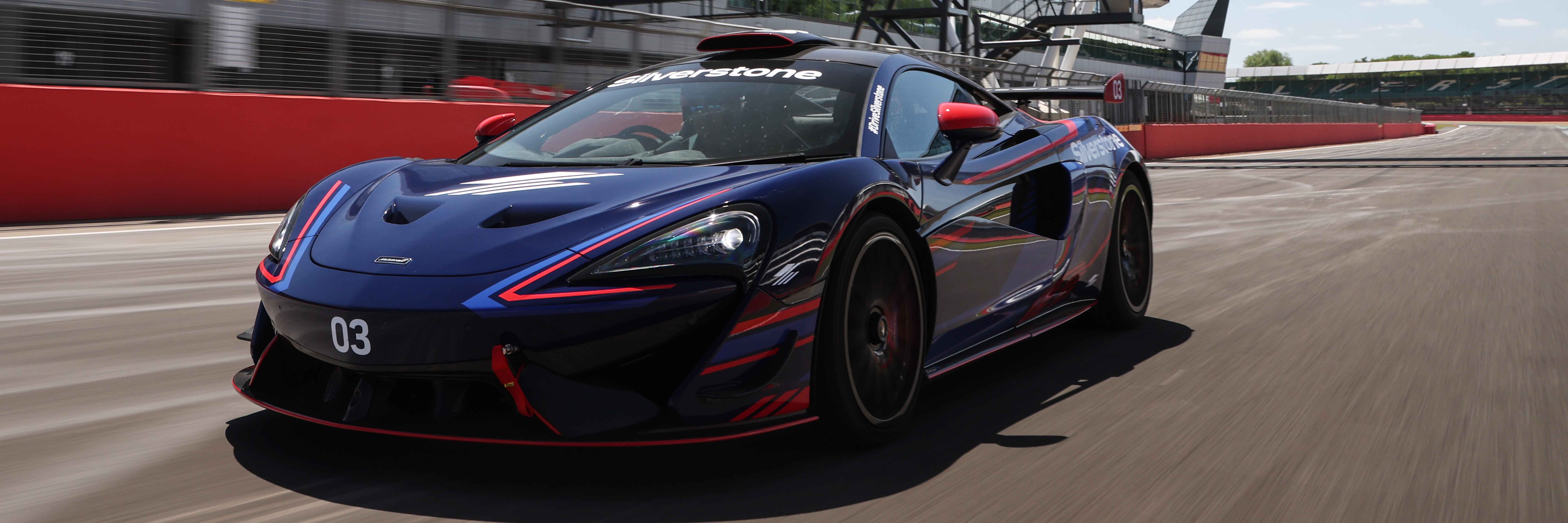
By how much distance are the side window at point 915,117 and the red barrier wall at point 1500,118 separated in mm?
119291

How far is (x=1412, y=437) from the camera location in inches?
136

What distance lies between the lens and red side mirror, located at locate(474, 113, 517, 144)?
14.0 feet

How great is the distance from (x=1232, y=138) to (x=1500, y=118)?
96.1 metres

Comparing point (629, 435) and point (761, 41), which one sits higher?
point (761, 41)

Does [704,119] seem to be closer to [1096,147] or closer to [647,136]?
[647,136]

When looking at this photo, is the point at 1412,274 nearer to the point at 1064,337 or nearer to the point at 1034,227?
the point at 1064,337

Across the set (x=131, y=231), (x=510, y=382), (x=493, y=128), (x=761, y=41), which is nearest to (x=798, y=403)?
(x=510, y=382)

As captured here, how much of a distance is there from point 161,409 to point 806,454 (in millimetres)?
1894

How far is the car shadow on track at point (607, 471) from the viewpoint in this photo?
270 centimetres

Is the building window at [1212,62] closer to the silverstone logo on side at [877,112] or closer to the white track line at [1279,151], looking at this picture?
the white track line at [1279,151]

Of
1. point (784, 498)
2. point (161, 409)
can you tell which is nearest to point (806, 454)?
point (784, 498)

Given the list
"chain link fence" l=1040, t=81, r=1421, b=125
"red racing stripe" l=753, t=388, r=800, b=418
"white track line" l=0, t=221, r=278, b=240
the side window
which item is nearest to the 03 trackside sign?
the side window

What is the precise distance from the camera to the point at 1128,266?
5262 millimetres

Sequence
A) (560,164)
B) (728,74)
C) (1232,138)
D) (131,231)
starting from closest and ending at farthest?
(560,164) → (728,74) → (131,231) → (1232,138)
